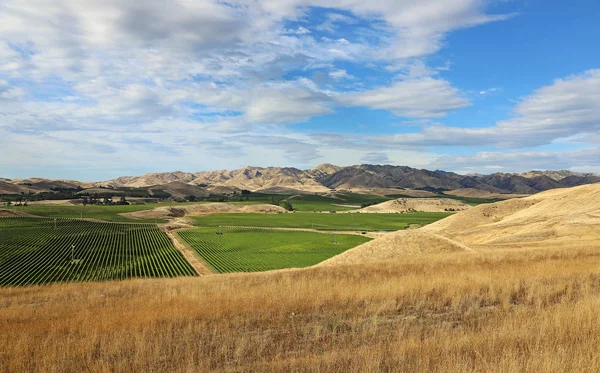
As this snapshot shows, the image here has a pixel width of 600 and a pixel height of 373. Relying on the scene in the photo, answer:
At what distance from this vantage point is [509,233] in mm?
74938

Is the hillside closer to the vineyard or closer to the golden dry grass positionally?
the golden dry grass

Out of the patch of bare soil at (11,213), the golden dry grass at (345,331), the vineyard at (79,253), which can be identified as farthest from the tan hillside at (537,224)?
the patch of bare soil at (11,213)

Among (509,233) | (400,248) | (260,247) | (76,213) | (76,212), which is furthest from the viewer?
(76,212)

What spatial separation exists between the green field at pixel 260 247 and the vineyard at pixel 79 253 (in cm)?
865

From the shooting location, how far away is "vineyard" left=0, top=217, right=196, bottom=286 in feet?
253

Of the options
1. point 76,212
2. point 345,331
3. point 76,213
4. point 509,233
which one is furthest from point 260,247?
point 76,212

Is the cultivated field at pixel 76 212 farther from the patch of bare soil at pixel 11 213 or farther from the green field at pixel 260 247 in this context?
the green field at pixel 260 247

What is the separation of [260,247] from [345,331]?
348 ft

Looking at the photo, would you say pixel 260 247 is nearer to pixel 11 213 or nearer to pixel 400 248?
pixel 400 248

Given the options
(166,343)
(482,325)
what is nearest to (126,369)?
(166,343)

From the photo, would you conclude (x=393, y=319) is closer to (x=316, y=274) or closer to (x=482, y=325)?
(x=482, y=325)

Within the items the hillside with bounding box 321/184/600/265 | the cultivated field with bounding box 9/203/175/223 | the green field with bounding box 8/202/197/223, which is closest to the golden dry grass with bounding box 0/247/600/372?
the hillside with bounding box 321/184/600/265

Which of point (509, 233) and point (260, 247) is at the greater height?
point (509, 233)

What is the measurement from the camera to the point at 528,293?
12.9 m
